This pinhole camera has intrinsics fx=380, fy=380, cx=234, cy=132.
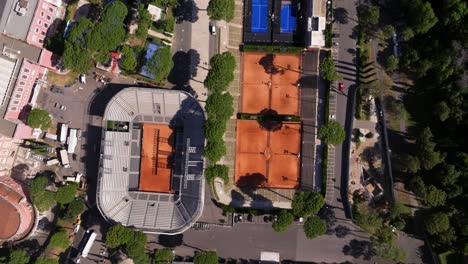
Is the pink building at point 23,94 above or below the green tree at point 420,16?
below

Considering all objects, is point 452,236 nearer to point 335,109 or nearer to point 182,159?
point 335,109

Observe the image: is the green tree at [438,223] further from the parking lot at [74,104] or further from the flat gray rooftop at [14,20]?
the flat gray rooftop at [14,20]

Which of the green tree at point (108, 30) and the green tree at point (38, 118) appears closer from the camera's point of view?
the green tree at point (108, 30)

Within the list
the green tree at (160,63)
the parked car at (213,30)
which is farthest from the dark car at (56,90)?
the parked car at (213,30)

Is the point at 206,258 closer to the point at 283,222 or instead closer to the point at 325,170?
the point at 283,222

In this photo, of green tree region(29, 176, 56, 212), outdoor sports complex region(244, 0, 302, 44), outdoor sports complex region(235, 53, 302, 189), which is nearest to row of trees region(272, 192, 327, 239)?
outdoor sports complex region(235, 53, 302, 189)

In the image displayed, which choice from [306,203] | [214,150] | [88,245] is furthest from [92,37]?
[306,203]

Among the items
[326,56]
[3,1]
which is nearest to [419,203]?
[326,56]

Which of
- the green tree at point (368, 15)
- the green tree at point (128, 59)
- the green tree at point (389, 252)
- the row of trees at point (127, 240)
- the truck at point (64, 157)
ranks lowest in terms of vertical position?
the row of trees at point (127, 240)
